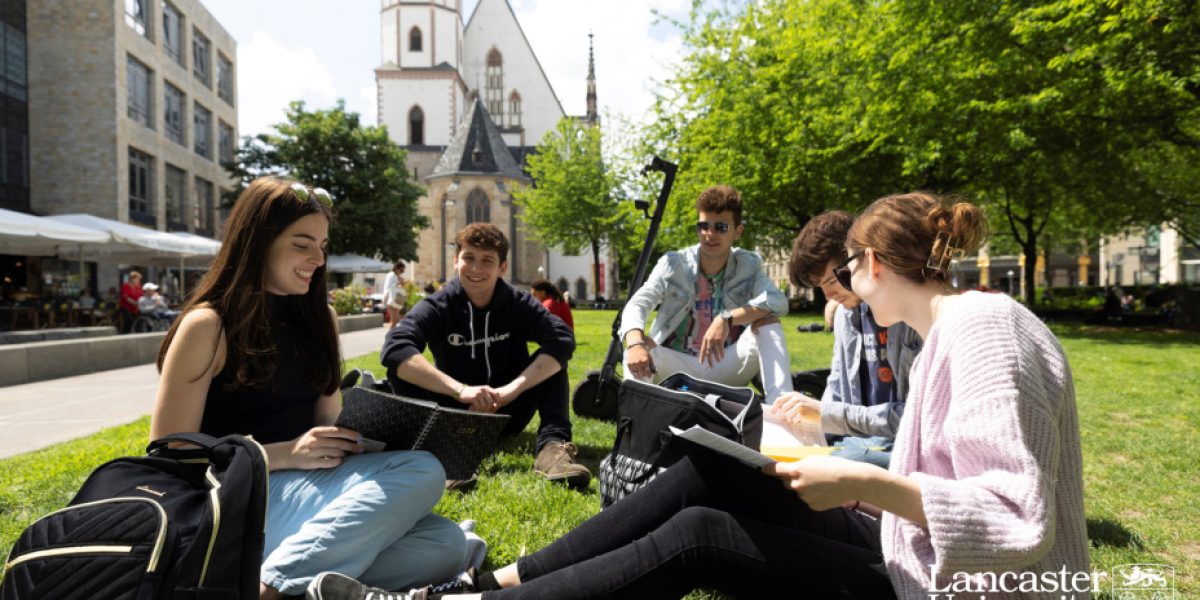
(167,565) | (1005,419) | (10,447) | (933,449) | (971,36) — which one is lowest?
(10,447)

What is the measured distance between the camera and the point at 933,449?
1.67m

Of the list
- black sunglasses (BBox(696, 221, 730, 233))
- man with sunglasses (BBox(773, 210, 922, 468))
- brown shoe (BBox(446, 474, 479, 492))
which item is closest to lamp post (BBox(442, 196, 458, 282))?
black sunglasses (BBox(696, 221, 730, 233))

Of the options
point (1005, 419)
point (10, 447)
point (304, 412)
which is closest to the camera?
point (1005, 419)

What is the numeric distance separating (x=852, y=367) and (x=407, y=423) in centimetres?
194

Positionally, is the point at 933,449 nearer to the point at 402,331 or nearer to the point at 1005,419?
the point at 1005,419

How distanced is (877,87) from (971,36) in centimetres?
271

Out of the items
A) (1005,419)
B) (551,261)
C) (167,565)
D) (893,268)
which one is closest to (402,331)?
(167,565)

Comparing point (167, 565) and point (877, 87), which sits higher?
point (877, 87)

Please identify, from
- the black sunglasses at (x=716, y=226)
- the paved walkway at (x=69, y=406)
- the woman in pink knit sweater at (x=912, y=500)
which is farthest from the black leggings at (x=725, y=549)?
the paved walkway at (x=69, y=406)

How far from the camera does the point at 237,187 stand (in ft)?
117

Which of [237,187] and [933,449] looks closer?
[933,449]

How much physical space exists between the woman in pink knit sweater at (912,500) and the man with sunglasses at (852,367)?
2.11 ft

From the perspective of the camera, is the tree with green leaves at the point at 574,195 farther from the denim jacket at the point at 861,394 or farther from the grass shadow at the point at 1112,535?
the denim jacket at the point at 861,394

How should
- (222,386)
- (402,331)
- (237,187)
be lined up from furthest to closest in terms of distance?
(237,187) < (402,331) < (222,386)
